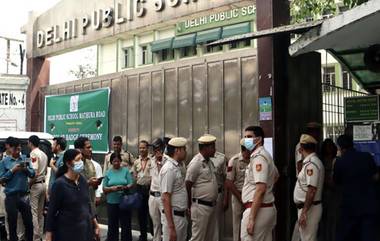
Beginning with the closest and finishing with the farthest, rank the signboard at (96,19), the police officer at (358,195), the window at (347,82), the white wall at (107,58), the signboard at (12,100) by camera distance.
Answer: the police officer at (358,195), the signboard at (96,19), the signboard at (12,100), the window at (347,82), the white wall at (107,58)

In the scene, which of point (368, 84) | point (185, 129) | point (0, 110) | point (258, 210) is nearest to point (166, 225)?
point (258, 210)

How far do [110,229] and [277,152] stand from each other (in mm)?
3072

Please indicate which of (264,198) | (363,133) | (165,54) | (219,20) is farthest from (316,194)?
(165,54)

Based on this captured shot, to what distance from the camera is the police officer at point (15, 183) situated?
8203 millimetres

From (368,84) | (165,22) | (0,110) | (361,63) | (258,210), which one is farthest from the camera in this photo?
(0,110)

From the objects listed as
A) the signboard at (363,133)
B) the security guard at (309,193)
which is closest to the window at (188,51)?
the signboard at (363,133)

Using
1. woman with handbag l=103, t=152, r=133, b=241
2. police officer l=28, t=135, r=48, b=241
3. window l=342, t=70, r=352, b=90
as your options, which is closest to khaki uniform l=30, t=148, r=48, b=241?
police officer l=28, t=135, r=48, b=241

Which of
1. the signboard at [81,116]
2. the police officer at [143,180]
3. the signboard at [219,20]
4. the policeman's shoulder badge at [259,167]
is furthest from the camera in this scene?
the signboard at [219,20]

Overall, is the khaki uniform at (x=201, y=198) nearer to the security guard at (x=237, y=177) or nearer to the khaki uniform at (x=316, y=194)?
the security guard at (x=237, y=177)

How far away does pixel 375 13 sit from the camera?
4.64 m

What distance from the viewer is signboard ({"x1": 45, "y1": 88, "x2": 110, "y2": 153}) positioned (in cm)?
1084

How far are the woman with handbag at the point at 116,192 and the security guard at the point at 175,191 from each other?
6.65 ft

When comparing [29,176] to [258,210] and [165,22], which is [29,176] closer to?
[165,22]

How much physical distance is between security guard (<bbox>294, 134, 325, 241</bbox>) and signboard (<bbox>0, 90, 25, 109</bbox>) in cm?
905
